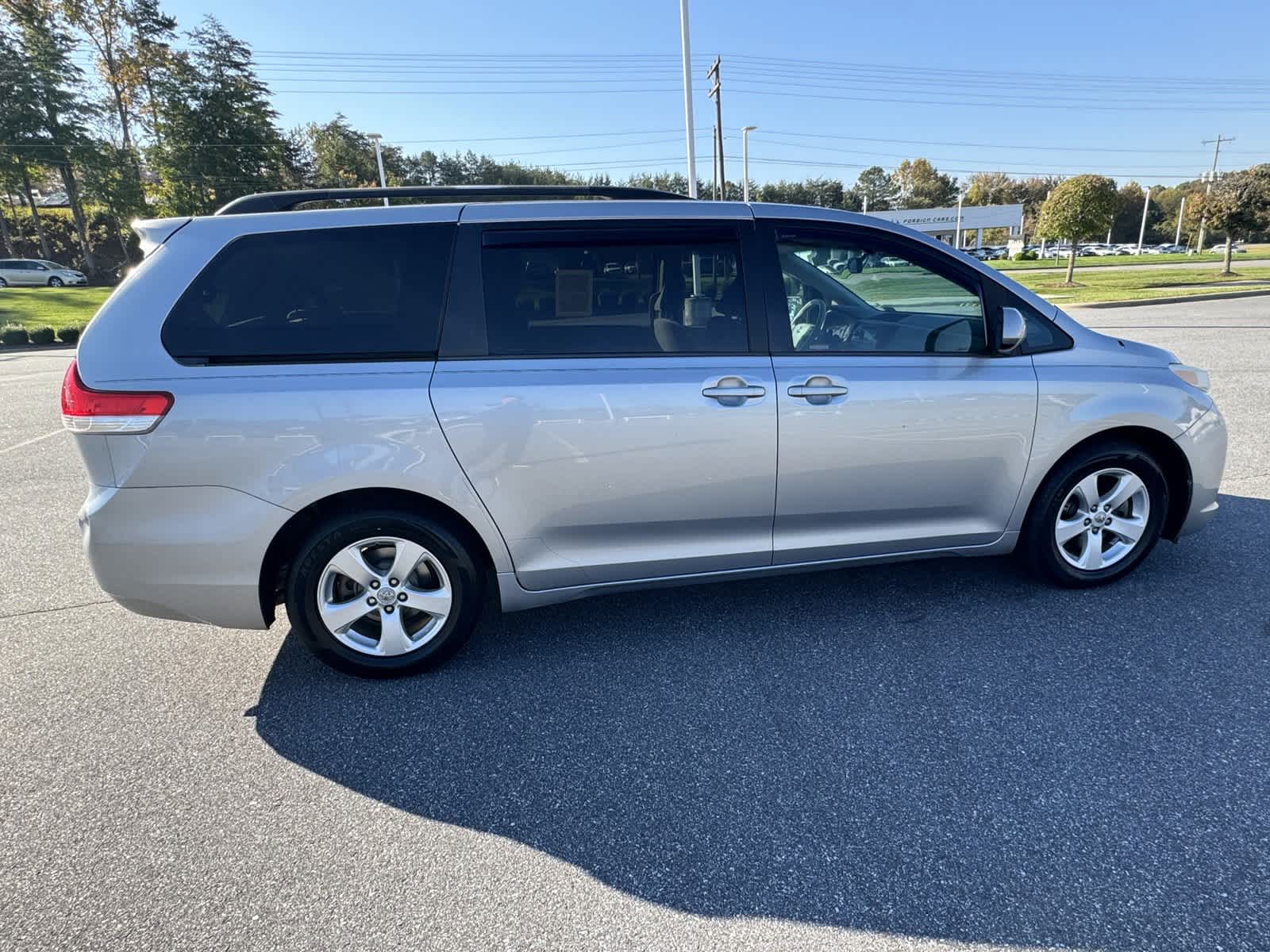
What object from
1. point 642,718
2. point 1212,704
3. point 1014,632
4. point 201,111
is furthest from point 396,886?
point 201,111

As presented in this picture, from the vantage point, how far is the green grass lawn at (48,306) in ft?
77.9

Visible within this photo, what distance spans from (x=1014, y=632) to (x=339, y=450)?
296cm

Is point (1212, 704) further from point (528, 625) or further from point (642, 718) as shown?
point (528, 625)

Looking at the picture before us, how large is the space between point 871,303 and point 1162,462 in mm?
1654

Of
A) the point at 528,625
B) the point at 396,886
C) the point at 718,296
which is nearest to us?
the point at 396,886

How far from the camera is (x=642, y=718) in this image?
9.05 feet

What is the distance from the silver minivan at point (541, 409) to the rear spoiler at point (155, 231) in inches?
0.8

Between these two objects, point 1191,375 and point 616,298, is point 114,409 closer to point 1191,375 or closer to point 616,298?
point 616,298

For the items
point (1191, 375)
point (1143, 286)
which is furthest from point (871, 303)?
point (1143, 286)

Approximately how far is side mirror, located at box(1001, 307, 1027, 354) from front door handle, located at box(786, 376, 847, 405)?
2.45ft

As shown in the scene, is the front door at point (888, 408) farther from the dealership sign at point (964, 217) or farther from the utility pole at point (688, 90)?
the dealership sign at point (964, 217)

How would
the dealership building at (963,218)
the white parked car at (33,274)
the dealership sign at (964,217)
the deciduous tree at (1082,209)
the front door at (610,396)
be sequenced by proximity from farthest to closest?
the dealership building at (963,218) → the dealership sign at (964,217) → the white parked car at (33,274) → the deciduous tree at (1082,209) → the front door at (610,396)

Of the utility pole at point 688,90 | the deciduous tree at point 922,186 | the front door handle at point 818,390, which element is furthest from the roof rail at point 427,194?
the deciduous tree at point 922,186

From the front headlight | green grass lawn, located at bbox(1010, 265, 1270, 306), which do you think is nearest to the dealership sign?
green grass lawn, located at bbox(1010, 265, 1270, 306)
